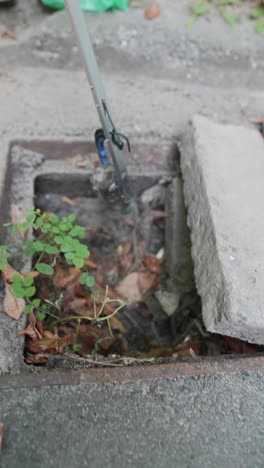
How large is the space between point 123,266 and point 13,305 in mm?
877

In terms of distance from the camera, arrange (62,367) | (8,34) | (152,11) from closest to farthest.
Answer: (62,367) → (8,34) → (152,11)

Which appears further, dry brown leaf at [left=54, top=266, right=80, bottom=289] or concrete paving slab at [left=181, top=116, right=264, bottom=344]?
dry brown leaf at [left=54, top=266, right=80, bottom=289]

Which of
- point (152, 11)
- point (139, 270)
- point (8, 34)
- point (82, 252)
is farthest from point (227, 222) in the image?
point (8, 34)

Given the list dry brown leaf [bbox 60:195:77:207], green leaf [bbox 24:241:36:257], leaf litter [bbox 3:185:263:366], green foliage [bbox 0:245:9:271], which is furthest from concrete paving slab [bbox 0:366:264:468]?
dry brown leaf [bbox 60:195:77:207]

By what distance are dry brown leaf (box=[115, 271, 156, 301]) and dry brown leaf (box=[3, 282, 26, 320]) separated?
75 cm

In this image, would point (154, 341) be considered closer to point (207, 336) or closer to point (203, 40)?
point (207, 336)

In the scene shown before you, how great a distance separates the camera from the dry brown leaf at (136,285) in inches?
96.9

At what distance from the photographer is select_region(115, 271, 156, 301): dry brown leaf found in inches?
96.9

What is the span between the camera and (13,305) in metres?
1.81

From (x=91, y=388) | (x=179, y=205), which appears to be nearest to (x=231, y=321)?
(x=91, y=388)

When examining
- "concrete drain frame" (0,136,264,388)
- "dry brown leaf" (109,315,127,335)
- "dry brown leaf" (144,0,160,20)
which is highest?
"dry brown leaf" (144,0,160,20)

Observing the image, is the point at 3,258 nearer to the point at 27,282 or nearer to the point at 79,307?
the point at 27,282

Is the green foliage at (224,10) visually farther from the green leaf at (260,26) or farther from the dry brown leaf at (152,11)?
the dry brown leaf at (152,11)

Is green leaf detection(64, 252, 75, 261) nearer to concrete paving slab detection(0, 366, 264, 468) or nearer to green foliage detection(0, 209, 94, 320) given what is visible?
green foliage detection(0, 209, 94, 320)
